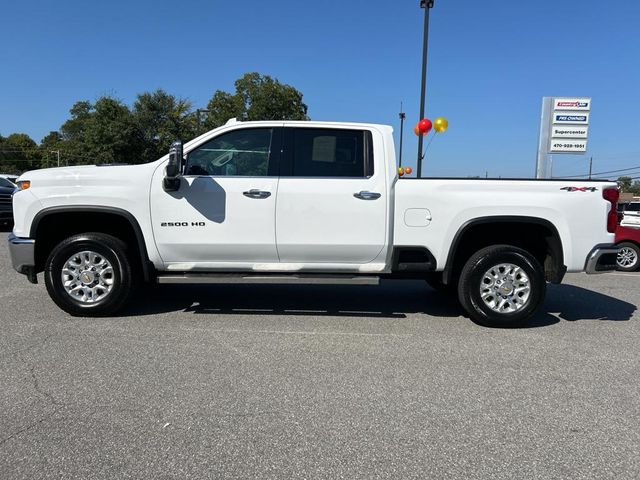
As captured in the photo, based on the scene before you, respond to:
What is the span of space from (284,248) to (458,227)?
1864 mm

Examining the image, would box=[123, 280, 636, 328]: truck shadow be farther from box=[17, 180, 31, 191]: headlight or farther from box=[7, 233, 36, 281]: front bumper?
box=[17, 180, 31, 191]: headlight

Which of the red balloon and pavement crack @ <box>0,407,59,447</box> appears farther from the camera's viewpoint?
the red balloon

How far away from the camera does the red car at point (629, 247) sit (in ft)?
32.1

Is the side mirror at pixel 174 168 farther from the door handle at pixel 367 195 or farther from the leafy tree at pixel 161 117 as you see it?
the leafy tree at pixel 161 117

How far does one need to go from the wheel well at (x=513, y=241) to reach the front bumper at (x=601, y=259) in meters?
0.28

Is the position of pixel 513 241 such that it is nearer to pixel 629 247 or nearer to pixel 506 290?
pixel 506 290

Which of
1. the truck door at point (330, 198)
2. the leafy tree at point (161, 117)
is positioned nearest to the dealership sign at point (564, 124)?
the truck door at point (330, 198)

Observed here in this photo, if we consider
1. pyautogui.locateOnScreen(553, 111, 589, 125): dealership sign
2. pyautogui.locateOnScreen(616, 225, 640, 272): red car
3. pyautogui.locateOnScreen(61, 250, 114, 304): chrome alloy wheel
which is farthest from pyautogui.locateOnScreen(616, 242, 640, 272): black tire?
pyautogui.locateOnScreen(61, 250, 114, 304): chrome alloy wheel

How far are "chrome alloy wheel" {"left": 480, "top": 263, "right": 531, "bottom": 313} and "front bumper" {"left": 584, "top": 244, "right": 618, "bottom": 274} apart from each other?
69cm

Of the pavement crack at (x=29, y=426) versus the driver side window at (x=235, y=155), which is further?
the driver side window at (x=235, y=155)

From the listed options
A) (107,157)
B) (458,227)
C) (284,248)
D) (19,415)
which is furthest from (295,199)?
(107,157)

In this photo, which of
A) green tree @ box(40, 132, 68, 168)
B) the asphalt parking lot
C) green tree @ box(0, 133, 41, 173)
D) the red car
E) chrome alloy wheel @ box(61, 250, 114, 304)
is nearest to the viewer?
the asphalt parking lot

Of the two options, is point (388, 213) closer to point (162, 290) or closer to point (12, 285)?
point (162, 290)

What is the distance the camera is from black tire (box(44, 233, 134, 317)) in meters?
5.13
